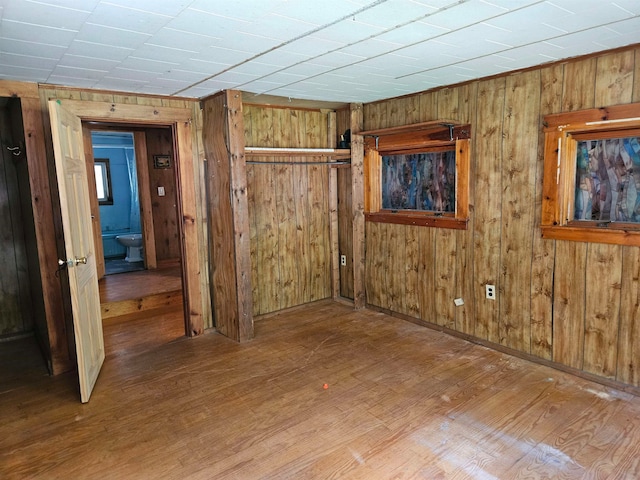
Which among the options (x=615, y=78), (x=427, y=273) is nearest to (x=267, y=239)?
(x=427, y=273)

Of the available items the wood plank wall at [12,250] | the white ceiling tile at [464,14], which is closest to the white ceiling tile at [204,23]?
the white ceiling tile at [464,14]

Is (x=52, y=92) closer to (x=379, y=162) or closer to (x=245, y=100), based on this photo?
(x=245, y=100)

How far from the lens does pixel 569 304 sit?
303 cm

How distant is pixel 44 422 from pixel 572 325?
3.60 m

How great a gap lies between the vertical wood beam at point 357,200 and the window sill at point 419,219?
0.46ft

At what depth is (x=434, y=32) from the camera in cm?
225

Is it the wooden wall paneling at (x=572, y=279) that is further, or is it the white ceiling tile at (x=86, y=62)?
the wooden wall paneling at (x=572, y=279)

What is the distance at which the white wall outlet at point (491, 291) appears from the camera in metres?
3.50

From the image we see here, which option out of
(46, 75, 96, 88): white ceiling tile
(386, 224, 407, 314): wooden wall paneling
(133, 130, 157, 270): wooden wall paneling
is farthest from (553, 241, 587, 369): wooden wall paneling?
(133, 130, 157, 270): wooden wall paneling

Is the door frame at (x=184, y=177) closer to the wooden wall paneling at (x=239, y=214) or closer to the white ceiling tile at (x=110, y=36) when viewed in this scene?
the wooden wall paneling at (x=239, y=214)

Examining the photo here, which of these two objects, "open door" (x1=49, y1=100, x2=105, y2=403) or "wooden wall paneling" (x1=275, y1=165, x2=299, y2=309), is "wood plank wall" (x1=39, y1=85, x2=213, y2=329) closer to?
"open door" (x1=49, y1=100, x2=105, y2=403)

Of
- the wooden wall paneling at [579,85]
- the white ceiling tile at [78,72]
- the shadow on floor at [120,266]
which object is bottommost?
the shadow on floor at [120,266]

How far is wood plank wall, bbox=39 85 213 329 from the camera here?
3.31m

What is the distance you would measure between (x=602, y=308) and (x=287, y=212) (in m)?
3.01
